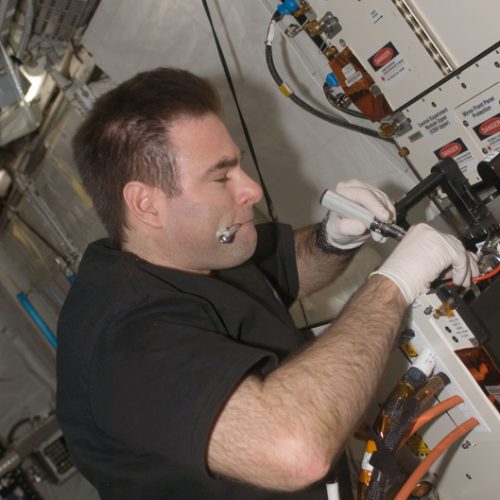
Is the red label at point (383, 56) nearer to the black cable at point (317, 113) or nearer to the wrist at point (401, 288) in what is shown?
the black cable at point (317, 113)

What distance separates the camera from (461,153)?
1310mm

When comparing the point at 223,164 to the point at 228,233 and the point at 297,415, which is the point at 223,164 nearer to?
the point at 228,233

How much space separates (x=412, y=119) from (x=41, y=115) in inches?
81.1

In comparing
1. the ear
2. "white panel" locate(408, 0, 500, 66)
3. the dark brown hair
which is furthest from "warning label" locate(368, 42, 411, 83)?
the ear

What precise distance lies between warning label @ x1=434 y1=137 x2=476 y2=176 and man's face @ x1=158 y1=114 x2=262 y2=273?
1.73 feet

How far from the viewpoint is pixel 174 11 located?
75.2 inches

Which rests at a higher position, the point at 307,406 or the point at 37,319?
the point at 37,319

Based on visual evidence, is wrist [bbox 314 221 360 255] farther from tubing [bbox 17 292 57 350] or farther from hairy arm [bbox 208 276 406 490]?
tubing [bbox 17 292 57 350]

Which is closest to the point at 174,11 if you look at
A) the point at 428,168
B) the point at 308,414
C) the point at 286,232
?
the point at 286,232

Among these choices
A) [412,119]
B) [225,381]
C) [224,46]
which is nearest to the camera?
[225,381]

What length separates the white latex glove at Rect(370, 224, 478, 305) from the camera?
40.9 inches

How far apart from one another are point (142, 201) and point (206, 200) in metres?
0.14

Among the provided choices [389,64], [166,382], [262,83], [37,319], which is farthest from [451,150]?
[37,319]

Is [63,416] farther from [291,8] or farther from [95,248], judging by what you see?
[291,8]
